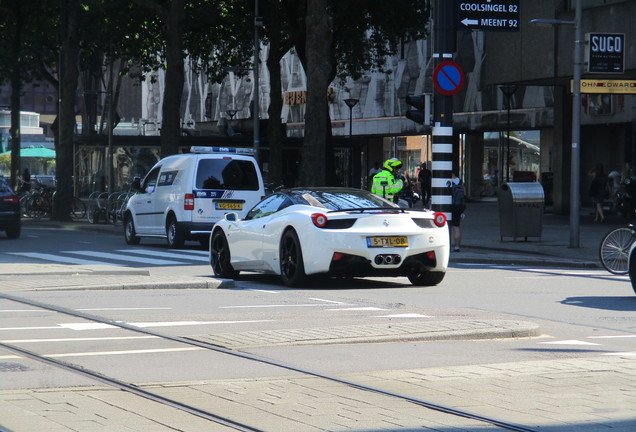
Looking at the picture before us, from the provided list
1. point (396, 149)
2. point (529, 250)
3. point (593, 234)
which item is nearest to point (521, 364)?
point (529, 250)

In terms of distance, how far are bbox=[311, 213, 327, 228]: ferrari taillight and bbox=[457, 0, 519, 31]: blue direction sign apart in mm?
9163

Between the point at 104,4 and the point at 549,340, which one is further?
the point at 104,4

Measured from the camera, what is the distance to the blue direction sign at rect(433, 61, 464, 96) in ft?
75.7

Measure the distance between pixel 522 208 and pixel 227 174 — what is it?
6.35 m

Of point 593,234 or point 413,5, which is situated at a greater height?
point 413,5

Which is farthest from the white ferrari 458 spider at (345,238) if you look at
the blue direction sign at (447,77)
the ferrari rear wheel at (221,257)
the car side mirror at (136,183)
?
the car side mirror at (136,183)

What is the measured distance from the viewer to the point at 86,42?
4650cm

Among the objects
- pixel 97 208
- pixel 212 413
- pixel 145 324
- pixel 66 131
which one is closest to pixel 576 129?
pixel 145 324

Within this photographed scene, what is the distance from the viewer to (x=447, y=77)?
2312 centimetres

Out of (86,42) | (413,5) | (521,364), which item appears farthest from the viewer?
(86,42)

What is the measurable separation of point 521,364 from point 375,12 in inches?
1365

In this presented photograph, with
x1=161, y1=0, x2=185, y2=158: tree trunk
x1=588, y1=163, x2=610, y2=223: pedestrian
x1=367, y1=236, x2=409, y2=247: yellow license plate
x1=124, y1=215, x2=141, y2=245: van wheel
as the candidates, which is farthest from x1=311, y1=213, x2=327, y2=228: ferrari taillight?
x1=588, y1=163, x2=610, y2=223: pedestrian

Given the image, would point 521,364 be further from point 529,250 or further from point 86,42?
point 86,42

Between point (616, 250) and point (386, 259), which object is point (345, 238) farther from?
point (616, 250)
